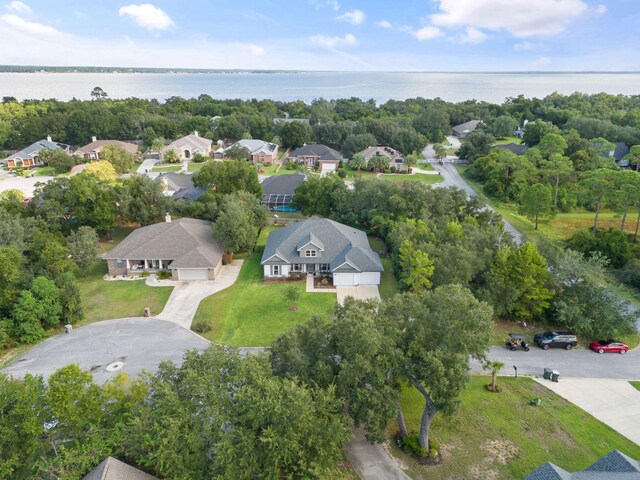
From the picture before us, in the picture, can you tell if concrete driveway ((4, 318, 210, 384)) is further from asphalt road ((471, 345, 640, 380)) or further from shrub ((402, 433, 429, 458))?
asphalt road ((471, 345, 640, 380))

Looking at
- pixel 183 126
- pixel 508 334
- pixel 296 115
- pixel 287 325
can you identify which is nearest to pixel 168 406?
pixel 287 325

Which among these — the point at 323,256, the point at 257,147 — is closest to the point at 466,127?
the point at 257,147

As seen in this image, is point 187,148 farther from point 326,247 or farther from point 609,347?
point 609,347

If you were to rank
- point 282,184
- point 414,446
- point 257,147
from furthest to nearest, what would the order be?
point 257,147 < point 282,184 < point 414,446

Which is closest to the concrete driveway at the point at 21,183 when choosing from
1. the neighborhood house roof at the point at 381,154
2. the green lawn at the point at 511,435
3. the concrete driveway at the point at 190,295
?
the concrete driveway at the point at 190,295

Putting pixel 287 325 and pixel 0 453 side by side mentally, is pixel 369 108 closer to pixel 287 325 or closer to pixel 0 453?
pixel 287 325

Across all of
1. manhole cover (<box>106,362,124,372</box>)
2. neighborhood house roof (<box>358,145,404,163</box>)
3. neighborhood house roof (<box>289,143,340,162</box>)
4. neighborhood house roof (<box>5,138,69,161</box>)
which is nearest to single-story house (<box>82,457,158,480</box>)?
manhole cover (<box>106,362,124,372</box>)

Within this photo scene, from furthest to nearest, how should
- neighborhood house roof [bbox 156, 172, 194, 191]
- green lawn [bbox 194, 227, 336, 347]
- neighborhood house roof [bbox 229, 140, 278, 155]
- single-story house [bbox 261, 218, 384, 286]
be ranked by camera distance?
neighborhood house roof [bbox 229, 140, 278, 155]
neighborhood house roof [bbox 156, 172, 194, 191]
single-story house [bbox 261, 218, 384, 286]
green lawn [bbox 194, 227, 336, 347]
